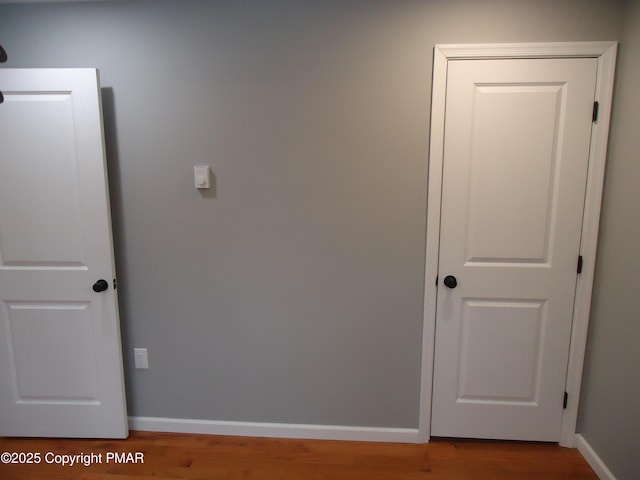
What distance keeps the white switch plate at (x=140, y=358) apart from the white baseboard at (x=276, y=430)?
32cm

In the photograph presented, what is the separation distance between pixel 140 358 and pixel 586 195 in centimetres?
246

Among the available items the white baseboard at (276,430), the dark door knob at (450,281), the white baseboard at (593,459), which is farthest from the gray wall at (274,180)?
the white baseboard at (593,459)

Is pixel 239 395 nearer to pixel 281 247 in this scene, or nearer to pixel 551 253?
pixel 281 247

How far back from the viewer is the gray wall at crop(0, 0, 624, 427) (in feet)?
4.91

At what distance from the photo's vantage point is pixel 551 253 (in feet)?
5.13

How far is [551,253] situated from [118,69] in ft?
7.65

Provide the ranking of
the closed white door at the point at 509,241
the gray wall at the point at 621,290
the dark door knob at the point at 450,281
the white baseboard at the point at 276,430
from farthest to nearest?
the white baseboard at the point at 276,430, the dark door knob at the point at 450,281, the closed white door at the point at 509,241, the gray wall at the point at 621,290

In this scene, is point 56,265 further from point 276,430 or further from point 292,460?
point 292,460

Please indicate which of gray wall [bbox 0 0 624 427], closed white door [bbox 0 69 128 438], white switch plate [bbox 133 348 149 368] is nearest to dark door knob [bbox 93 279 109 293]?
closed white door [bbox 0 69 128 438]

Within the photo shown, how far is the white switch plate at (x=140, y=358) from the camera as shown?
1763 mm

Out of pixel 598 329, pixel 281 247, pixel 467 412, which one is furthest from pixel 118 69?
pixel 598 329

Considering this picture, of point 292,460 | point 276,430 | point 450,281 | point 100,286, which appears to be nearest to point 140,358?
point 100,286

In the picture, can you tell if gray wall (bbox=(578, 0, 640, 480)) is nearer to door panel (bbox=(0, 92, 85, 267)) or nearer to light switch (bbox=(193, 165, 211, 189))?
light switch (bbox=(193, 165, 211, 189))

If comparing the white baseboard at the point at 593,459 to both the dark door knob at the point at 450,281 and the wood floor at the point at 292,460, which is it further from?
the dark door knob at the point at 450,281
